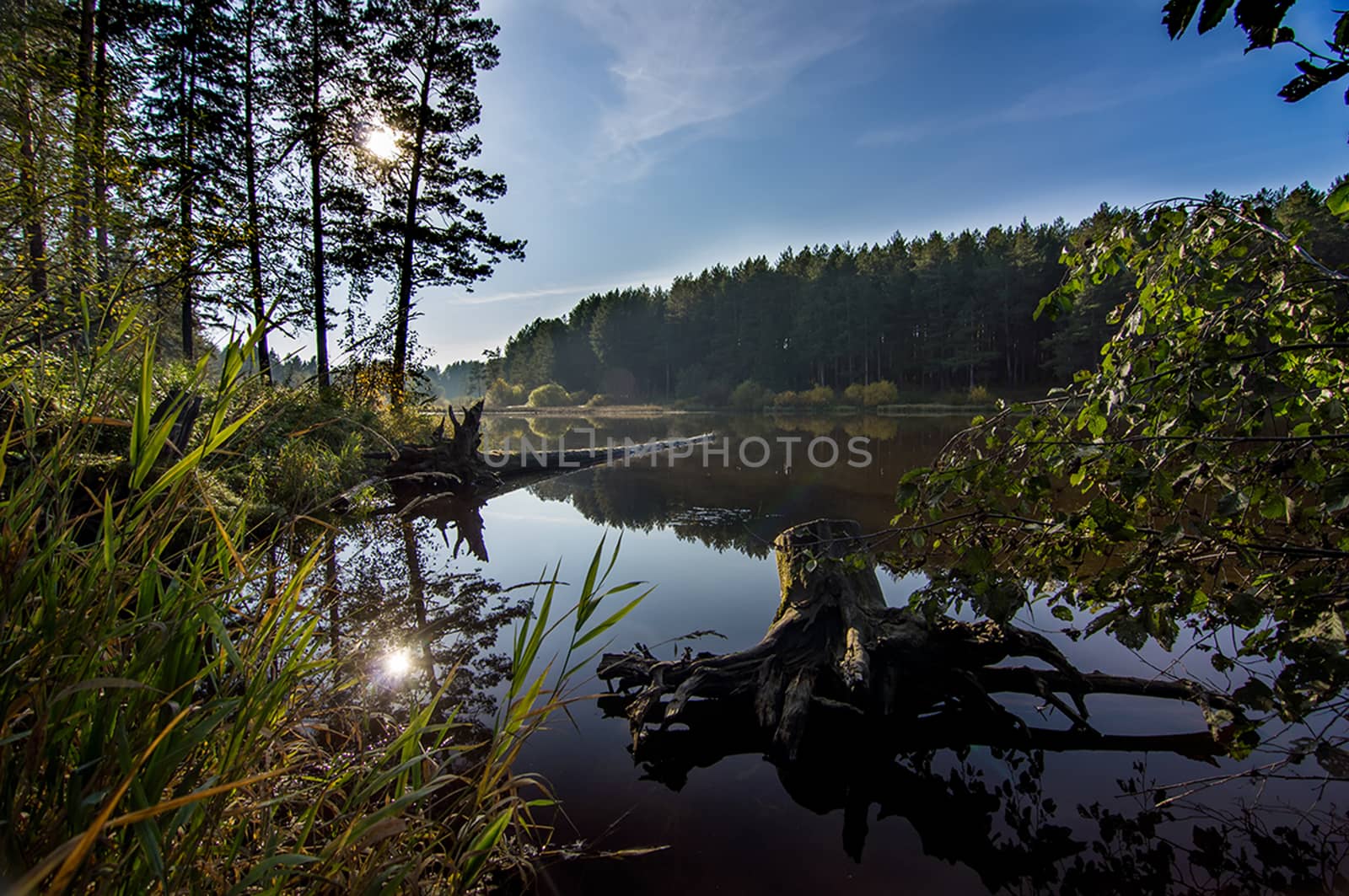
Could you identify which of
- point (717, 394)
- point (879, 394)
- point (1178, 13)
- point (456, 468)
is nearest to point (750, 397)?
point (717, 394)

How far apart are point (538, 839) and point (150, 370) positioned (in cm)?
188

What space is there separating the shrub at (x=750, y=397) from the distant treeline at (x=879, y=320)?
15.1 ft

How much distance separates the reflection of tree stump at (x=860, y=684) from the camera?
2568mm

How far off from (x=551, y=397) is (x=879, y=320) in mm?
39219

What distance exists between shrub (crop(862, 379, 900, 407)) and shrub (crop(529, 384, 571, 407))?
38.6 m

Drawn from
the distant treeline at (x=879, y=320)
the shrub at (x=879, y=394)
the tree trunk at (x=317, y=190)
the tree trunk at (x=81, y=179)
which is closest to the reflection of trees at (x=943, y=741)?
the tree trunk at (x=81, y=179)

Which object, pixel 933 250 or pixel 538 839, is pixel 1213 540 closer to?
pixel 538 839

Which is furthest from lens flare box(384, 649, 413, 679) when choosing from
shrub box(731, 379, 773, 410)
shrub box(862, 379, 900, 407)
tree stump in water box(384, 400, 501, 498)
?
shrub box(731, 379, 773, 410)

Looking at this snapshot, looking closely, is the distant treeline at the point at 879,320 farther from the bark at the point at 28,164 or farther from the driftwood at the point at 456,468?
the bark at the point at 28,164

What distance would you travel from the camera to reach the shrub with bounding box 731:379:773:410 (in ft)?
160

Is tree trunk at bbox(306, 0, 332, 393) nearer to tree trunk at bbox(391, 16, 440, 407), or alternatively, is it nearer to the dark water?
tree trunk at bbox(391, 16, 440, 407)

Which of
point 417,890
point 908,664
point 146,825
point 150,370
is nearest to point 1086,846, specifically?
point 908,664

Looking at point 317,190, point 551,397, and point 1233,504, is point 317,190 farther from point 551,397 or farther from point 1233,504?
point 551,397

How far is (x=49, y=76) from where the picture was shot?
4.83 metres
